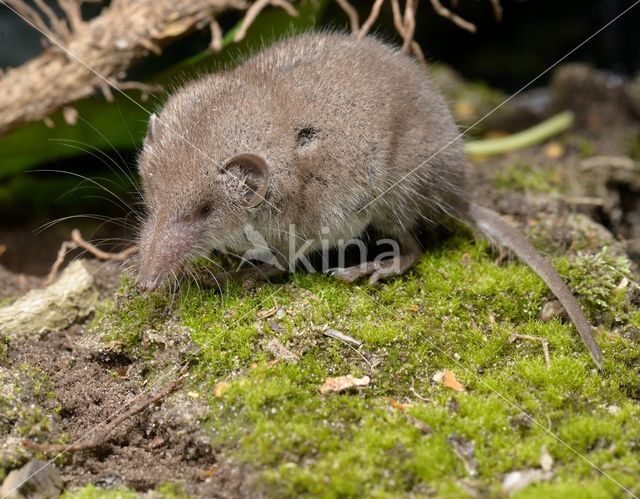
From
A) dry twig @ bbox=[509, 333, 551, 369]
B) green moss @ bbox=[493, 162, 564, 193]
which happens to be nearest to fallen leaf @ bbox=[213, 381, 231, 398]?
dry twig @ bbox=[509, 333, 551, 369]

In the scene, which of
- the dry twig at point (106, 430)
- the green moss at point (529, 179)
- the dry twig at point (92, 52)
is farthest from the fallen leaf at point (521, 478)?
the dry twig at point (92, 52)

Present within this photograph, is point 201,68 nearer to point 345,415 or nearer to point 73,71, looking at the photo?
point 73,71

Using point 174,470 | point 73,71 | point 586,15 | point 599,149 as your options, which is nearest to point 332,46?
point 73,71

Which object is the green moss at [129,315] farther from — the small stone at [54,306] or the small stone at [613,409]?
the small stone at [613,409]

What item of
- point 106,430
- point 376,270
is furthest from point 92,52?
point 106,430

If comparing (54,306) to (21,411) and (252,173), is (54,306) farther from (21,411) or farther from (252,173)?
(252,173)
